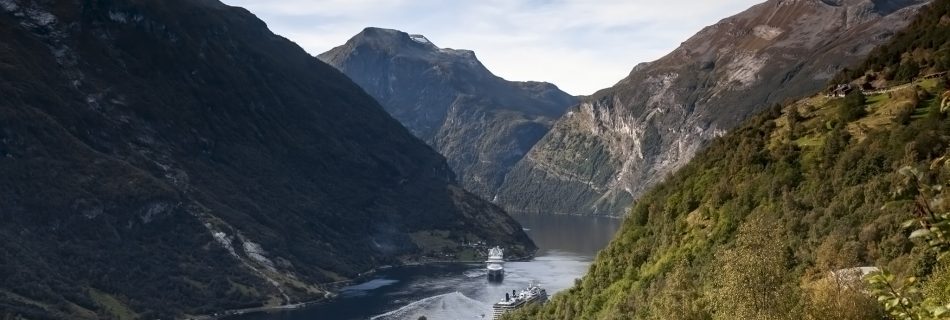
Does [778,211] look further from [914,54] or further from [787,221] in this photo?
[914,54]

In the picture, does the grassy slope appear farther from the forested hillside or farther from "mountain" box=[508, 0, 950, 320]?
the forested hillside

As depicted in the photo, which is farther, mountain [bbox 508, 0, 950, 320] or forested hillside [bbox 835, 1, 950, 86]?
forested hillside [bbox 835, 1, 950, 86]

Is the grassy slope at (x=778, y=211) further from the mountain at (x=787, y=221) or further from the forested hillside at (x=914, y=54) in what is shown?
the forested hillside at (x=914, y=54)

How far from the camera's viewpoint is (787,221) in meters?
71.1

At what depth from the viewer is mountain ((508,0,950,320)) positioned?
4194 centimetres

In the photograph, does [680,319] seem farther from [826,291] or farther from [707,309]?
[826,291]

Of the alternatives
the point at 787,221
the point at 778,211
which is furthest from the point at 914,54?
the point at 787,221

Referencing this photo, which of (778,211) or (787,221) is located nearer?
(787,221)

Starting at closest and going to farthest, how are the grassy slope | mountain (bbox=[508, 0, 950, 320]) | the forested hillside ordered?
mountain (bbox=[508, 0, 950, 320]), the grassy slope, the forested hillside

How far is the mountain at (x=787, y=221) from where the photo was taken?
41938 millimetres

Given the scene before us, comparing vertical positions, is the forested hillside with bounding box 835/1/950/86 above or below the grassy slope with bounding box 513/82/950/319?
above

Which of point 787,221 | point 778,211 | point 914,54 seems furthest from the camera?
point 914,54


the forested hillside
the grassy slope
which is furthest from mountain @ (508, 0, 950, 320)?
the forested hillside

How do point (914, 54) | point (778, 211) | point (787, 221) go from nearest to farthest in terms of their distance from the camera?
point (787, 221) < point (778, 211) < point (914, 54)
